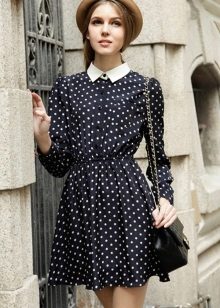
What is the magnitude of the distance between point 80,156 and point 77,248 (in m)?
0.45

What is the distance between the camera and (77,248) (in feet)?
12.4

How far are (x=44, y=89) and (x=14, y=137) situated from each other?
140 cm

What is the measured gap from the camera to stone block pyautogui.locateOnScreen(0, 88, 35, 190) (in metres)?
3.68

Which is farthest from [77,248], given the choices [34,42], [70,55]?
[70,55]

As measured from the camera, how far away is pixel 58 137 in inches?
152

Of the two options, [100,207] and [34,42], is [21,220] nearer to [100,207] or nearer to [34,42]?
[100,207]

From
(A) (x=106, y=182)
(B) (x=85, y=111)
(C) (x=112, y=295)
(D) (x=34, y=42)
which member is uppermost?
(D) (x=34, y=42)

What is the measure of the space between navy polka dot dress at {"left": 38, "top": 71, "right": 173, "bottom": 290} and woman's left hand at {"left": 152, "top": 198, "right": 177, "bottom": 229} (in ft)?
0.15

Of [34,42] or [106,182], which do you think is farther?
[34,42]

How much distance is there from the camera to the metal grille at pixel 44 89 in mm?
4855

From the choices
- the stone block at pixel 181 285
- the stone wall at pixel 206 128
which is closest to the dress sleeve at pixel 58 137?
the stone block at pixel 181 285

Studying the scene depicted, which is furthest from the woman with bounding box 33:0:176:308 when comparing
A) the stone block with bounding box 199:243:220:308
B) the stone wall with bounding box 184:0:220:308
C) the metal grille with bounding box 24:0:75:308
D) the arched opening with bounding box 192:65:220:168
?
the arched opening with bounding box 192:65:220:168

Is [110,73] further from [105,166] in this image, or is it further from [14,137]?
[14,137]

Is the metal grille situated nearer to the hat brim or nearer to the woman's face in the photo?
the hat brim
